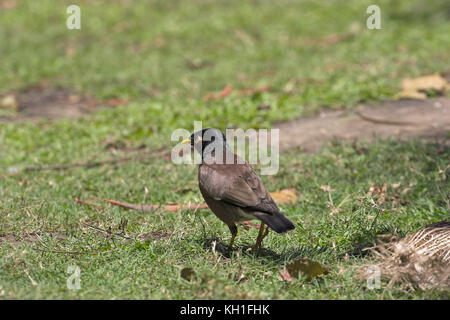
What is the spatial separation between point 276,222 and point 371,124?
13.3 feet

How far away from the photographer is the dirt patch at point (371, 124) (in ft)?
24.2

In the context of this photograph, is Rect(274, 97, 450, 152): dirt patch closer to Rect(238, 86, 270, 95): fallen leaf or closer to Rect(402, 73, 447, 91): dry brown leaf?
Rect(402, 73, 447, 91): dry brown leaf

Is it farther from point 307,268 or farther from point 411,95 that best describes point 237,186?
point 411,95

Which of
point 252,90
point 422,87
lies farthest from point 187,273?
point 252,90

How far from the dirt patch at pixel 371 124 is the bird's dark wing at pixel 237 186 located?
276cm

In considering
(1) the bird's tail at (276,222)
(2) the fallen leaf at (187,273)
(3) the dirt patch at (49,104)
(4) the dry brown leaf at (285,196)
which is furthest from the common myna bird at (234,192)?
(3) the dirt patch at (49,104)

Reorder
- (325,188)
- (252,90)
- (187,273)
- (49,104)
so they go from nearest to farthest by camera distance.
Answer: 1. (187,273)
2. (325,188)
3. (252,90)
4. (49,104)

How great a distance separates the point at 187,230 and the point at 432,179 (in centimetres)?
248

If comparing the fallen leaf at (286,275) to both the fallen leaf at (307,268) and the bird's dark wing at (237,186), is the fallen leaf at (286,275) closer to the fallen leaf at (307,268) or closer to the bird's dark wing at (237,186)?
the fallen leaf at (307,268)

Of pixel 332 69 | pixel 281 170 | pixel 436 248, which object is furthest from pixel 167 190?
pixel 332 69

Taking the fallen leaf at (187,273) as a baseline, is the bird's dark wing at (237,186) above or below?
above

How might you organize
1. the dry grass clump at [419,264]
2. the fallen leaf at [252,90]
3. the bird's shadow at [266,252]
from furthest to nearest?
the fallen leaf at [252,90] < the bird's shadow at [266,252] < the dry grass clump at [419,264]

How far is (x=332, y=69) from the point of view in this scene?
10.1 m

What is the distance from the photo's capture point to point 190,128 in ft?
26.8
